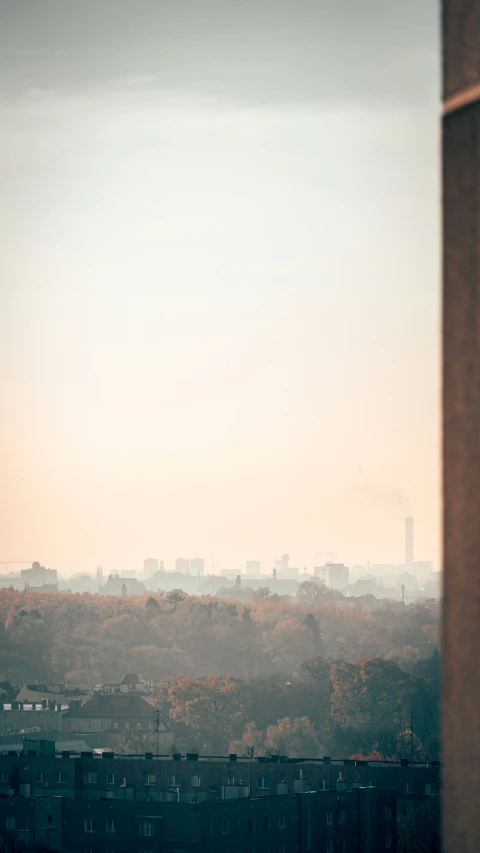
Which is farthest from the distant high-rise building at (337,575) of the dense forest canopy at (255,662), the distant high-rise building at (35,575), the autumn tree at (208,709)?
the autumn tree at (208,709)

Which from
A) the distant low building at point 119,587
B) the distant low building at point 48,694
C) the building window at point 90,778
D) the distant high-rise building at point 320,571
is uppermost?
the distant high-rise building at point 320,571

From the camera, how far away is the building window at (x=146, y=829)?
21.1 metres

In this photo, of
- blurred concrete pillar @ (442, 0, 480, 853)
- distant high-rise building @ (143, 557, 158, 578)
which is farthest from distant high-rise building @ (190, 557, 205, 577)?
blurred concrete pillar @ (442, 0, 480, 853)

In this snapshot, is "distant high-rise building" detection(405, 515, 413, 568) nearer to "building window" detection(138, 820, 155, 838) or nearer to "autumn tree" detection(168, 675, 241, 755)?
"autumn tree" detection(168, 675, 241, 755)

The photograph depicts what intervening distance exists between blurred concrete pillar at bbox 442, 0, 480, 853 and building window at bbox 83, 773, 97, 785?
26.8 meters

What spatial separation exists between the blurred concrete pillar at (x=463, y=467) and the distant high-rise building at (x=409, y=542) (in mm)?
117103

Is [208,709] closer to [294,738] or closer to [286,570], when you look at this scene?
[294,738]

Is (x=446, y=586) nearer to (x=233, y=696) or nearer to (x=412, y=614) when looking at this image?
(x=233, y=696)

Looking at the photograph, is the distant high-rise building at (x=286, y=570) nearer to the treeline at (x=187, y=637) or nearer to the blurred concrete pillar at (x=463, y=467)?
the treeline at (x=187, y=637)

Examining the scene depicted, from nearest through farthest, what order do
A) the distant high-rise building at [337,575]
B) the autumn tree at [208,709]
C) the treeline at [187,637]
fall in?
1. the autumn tree at [208,709]
2. the treeline at [187,637]
3. the distant high-rise building at [337,575]

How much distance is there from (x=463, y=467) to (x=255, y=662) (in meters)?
63.1

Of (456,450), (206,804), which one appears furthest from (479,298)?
(206,804)

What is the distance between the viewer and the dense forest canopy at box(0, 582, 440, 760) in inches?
1767

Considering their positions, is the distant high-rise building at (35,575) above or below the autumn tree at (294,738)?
above
